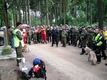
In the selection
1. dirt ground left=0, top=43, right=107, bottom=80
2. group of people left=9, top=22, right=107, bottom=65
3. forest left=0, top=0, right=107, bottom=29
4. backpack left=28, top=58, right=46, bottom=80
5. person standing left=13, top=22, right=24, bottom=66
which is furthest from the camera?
forest left=0, top=0, right=107, bottom=29

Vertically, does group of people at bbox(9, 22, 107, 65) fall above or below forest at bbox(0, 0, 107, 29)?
below

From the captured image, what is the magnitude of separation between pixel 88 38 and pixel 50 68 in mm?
5158

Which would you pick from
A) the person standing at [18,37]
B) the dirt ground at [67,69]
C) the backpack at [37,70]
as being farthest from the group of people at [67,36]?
the backpack at [37,70]

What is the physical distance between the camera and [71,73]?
33.6 feet

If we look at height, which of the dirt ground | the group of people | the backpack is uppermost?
the group of people

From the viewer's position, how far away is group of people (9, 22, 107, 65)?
1217 centimetres

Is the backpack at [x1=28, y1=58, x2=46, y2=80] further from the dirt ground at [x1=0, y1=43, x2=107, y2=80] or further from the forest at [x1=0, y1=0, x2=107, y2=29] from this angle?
the forest at [x1=0, y1=0, x2=107, y2=29]

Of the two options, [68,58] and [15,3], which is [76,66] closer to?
[68,58]

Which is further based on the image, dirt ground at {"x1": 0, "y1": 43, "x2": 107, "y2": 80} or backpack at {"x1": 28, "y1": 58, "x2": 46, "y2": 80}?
dirt ground at {"x1": 0, "y1": 43, "x2": 107, "y2": 80}

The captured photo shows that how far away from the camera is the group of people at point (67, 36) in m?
12.2

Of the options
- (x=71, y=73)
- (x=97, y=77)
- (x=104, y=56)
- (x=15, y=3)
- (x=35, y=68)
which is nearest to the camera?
(x=35, y=68)

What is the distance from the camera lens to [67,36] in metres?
20.4

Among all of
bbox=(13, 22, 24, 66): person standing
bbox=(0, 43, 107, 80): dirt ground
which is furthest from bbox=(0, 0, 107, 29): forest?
bbox=(13, 22, 24, 66): person standing

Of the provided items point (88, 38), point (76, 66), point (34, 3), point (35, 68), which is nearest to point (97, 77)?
point (76, 66)
